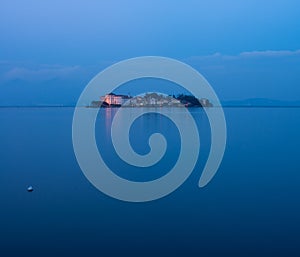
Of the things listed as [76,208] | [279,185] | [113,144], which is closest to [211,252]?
[76,208]

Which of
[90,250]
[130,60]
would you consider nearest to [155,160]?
[90,250]

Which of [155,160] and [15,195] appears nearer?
[15,195]

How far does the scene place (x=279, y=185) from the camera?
493 inches

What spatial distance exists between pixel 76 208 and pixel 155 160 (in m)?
6.82

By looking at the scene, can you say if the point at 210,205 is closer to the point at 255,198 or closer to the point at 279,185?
the point at 255,198

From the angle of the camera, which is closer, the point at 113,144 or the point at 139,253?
the point at 139,253

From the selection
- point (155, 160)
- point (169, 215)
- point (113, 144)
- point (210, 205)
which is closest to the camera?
point (169, 215)

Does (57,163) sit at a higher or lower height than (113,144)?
lower

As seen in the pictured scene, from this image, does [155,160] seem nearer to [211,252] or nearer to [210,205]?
[210,205]

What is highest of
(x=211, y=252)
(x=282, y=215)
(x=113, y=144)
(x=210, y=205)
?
(x=113, y=144)

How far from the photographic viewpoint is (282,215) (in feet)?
31.3

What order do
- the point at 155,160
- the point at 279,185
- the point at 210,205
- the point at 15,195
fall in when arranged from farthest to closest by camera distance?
the point at 155,160
the point at 279,185
the point at 15,195
the point at 210,205

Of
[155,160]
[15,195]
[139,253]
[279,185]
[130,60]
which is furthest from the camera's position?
[155,160]

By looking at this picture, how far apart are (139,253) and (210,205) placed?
3.50 metres
